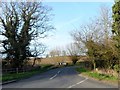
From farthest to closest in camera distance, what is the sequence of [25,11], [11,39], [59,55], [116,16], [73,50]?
[59,55] → [73,50] → [25,11] → [11,39] → [116,16]

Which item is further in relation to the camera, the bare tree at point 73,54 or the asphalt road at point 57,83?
the bare tree at point 73,54

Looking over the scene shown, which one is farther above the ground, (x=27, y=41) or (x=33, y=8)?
(x=33, y=8)

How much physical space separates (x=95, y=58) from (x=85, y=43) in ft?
14.4

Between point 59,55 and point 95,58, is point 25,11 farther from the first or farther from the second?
point 59,55

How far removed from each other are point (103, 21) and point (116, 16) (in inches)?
620

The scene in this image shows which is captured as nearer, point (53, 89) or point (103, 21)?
point (53, 89)

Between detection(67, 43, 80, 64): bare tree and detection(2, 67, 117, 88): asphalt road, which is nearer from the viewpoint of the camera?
detection(2, 67, 117, 88): asphalt road

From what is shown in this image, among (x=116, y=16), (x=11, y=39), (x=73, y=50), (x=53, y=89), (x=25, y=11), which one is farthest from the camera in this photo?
(x=73, y=50)

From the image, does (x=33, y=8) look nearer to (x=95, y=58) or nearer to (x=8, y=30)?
(x=8, y=30)

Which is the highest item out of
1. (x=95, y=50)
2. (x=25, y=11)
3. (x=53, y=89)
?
(x=25, y=11)

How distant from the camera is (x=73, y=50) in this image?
123 metres

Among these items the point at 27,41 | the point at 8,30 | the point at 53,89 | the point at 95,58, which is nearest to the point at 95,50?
the point at 95,58

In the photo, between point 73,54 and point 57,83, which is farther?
point 73,54

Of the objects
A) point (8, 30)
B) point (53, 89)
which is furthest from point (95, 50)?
point (53, 89)
